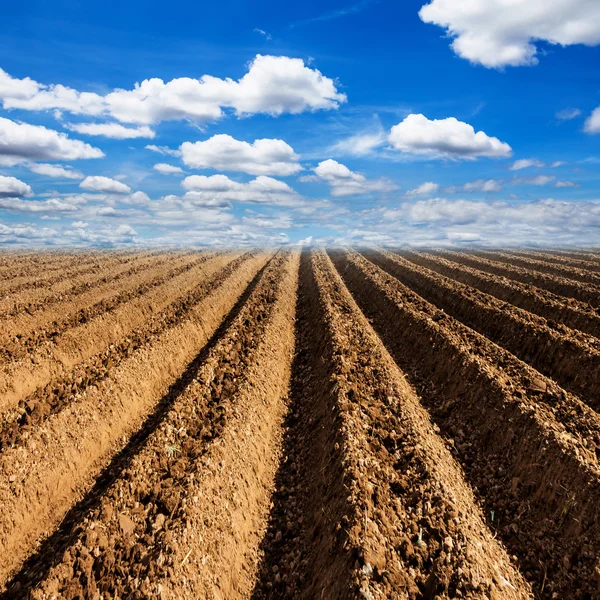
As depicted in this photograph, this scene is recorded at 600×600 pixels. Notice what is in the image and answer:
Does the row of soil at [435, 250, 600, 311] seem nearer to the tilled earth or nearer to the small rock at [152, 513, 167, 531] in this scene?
the tilled earth

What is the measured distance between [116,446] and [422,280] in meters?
19.9

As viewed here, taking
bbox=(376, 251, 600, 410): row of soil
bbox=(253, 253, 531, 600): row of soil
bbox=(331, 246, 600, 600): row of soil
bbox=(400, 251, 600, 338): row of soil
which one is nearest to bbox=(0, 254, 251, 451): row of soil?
bbox=(253, 253, 531, 600): row of soil

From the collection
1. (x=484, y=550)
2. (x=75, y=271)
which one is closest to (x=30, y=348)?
(x=484, y=550)

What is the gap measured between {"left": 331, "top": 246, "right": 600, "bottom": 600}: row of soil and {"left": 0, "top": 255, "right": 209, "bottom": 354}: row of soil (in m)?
11.8

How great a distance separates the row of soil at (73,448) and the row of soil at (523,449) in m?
7.30

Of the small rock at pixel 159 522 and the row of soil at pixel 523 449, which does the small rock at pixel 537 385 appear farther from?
the small rock at pixel 159 522

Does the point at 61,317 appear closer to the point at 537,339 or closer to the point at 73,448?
the point at 73,448

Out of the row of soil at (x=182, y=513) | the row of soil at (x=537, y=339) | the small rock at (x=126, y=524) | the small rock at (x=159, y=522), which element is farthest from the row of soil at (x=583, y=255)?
the small rock at (x=126, y=524)

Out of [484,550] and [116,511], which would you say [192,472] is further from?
[484,550]

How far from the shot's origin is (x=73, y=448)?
334 inches

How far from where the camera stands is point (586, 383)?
1128 centimetres

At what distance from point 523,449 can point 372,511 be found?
152 inches

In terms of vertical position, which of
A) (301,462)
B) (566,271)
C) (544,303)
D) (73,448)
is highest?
(566,271)

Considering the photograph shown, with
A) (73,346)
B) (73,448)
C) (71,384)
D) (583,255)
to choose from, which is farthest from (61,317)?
(583,255)
